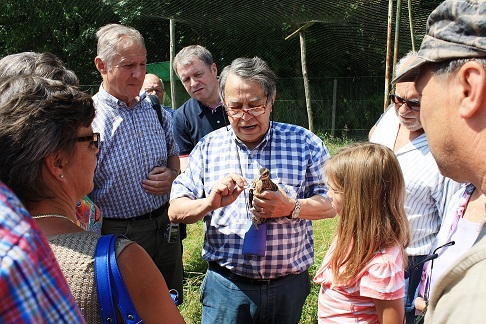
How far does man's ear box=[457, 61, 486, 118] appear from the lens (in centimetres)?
102

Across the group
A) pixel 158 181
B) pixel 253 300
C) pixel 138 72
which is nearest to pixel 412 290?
pixel 253 300

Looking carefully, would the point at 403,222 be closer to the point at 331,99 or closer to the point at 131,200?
the point at 131,200

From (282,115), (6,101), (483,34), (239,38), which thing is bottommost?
(282,115)

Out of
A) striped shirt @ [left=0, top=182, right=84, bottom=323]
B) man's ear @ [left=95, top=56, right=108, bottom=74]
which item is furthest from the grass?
striped shirt @ [left=0, top=182, right=84, bottom=323]

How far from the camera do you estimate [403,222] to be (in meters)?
2.16

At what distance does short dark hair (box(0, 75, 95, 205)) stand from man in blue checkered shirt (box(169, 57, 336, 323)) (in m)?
1.02

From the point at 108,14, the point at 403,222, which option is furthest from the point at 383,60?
the point at 403,222

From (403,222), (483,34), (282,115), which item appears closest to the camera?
(483,34)

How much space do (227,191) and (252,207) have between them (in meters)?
0.16

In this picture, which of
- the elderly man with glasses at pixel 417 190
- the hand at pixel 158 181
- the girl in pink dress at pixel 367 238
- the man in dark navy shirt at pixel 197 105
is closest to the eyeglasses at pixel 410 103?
the elderly man with glasses at pixel 417 190

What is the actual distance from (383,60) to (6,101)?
16.6 metres

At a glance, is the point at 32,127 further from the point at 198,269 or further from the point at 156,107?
the point at 198,269

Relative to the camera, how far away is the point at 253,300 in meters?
2.60

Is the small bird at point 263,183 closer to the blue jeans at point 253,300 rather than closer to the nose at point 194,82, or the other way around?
the blue jeans at point 253,300
